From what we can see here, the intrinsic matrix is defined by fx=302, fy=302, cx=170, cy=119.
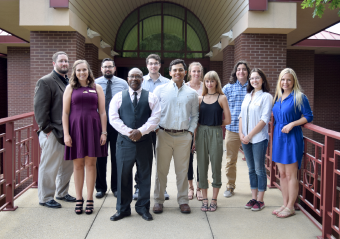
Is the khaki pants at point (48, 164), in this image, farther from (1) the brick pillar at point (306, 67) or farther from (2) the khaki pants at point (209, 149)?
(1) the brick pillar at point (306, 67)

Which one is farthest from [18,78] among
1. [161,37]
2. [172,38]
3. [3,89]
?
[172,38]

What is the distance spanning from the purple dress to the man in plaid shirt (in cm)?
198

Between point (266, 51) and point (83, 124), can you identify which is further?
point (266, 51)

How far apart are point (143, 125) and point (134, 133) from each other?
14cm

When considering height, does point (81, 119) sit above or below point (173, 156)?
above

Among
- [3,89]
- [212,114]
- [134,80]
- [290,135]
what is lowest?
[290,135]

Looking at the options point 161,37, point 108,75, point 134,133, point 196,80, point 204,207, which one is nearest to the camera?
point 134,133

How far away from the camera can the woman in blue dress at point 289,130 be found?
11.2 feet

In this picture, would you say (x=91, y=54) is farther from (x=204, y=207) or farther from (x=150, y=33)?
(x=204, y=207)

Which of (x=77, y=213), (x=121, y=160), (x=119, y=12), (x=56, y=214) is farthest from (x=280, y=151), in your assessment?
(x=119, y=12)

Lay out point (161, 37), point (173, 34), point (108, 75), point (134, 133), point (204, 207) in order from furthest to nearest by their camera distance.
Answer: point (173, 34)
point (161, 37)
point (108, 75)
point (204, 207)
point (134, 133)

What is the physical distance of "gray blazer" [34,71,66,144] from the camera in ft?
12.1

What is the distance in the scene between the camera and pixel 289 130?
3408 millimetres

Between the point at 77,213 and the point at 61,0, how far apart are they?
5.03 meters
